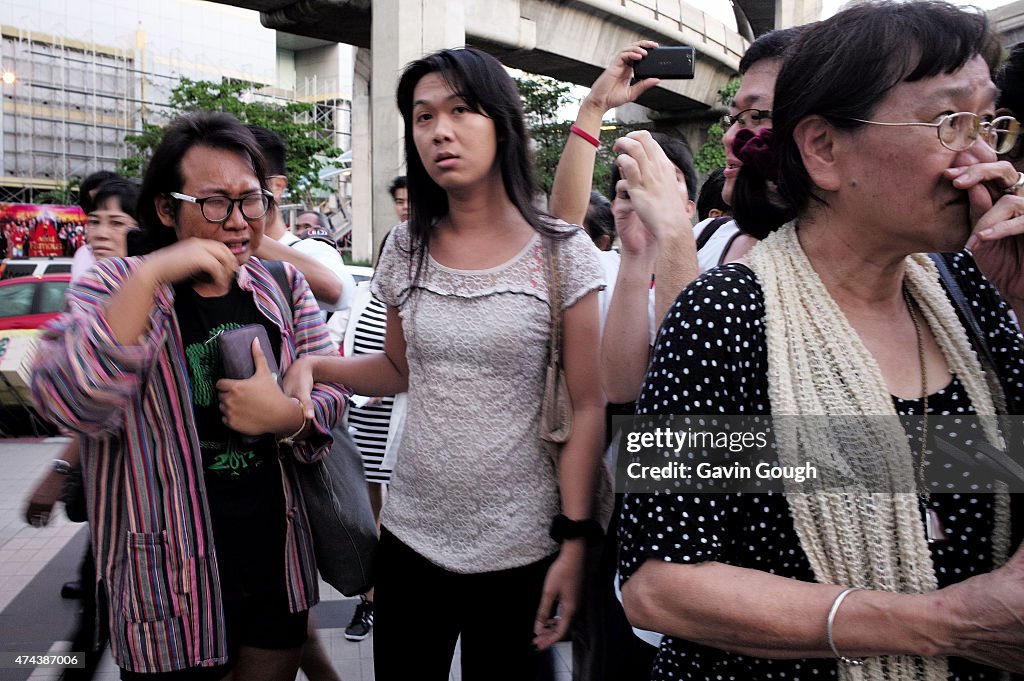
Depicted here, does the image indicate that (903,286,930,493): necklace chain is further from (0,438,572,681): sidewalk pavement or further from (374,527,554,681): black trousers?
(0,438,572,681): sidewalk pavement

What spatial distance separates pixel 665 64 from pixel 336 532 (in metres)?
1.53

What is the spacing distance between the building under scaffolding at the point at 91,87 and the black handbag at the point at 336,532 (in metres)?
37.7

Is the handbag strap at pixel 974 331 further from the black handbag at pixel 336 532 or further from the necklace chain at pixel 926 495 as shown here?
the black handbag at pixel 336 532

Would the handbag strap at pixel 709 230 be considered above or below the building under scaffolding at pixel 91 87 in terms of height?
below

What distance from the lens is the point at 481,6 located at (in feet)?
52.9

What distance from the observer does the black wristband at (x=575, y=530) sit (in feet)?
6.11

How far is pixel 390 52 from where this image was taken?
13.8 metres

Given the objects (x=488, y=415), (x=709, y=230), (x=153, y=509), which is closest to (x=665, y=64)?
(x=709, y=230)

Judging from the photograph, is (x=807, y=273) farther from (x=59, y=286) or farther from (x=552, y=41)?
(x=552, y=41)

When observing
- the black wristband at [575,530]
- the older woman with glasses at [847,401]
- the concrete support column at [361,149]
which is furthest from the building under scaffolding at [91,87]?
the older woman with glasses at [847,401]

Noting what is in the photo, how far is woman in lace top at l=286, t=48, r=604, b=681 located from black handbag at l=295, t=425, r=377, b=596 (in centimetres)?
9

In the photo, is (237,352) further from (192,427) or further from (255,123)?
(255,123)

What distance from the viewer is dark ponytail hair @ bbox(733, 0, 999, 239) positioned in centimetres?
118

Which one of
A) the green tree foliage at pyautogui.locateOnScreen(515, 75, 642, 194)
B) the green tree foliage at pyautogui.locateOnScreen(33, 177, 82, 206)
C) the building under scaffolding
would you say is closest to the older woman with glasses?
the green tree foliage at pyautogui.locateOnScreen(515, 75, 642, 194)
